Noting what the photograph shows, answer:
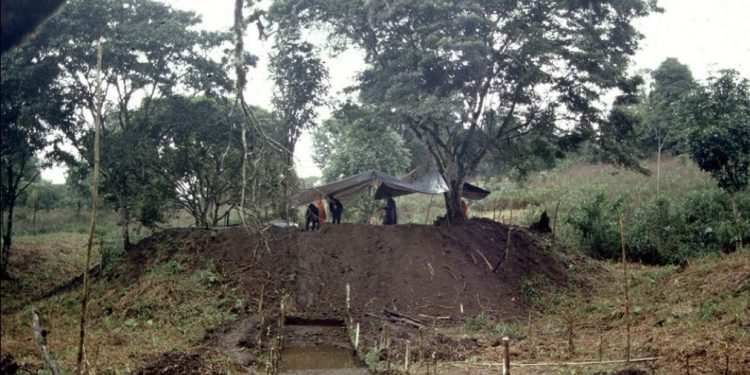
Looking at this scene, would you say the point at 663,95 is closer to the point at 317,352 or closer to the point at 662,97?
the point at 662,97

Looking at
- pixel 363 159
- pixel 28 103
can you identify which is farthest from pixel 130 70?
pixel 363 159

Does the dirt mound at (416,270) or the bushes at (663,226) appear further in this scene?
the bushes at (663,226)

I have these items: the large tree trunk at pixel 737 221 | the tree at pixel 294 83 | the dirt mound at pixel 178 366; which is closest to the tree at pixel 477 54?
the tree at pixel 294 83

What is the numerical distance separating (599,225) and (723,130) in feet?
15.7

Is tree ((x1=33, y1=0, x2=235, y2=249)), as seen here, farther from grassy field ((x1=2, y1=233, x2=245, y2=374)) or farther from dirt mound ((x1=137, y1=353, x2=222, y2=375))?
dirt mound ((x1=137, y1=353, x2=222, y2=375))

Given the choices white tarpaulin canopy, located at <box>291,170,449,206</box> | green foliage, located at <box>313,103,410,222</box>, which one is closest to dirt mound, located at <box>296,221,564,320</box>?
white tarpaulin canopy, located at <box>291,170,449,206</box>

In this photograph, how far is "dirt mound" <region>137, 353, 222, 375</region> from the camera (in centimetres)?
793

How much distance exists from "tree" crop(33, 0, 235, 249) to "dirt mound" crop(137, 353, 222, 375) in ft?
25.4

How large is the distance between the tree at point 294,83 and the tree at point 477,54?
122 centimetres

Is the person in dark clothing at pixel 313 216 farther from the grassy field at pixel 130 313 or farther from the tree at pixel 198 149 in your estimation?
the grassy field at pixel 130 313

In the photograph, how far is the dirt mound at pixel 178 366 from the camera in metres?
7.93

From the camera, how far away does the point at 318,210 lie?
17219 millimetres

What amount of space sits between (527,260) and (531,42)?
5.45 m

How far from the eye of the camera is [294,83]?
18.5 meters
